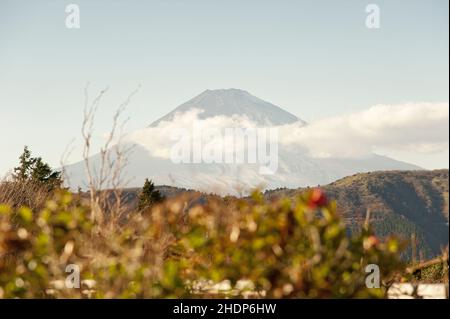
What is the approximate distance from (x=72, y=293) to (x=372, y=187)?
16471 cm

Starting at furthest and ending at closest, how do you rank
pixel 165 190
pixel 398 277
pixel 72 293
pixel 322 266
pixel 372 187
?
pixel 372 187 → pixel 165 190 → pixel 398 277 → pixel 72 293 → pixel 322 266

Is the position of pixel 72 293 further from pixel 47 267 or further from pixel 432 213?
pixel 432 213

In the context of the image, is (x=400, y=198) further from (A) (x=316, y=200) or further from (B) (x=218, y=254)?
(A) (x=316, y=200)

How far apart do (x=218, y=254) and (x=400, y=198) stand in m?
172

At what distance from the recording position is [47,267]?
692 cm

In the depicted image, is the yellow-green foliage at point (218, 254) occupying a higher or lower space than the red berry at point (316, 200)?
lower

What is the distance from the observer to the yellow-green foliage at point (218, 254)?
6.27 m

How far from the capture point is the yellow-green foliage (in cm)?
627

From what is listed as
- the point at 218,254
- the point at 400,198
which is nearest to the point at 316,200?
the point at 218,254

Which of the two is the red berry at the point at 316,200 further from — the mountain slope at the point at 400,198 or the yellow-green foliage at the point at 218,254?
the mountain slope at the point at 400,198

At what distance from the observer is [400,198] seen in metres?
171

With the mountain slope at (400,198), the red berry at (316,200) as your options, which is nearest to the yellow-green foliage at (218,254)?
the red berry at (316,200)

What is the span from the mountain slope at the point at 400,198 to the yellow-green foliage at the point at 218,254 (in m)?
142
